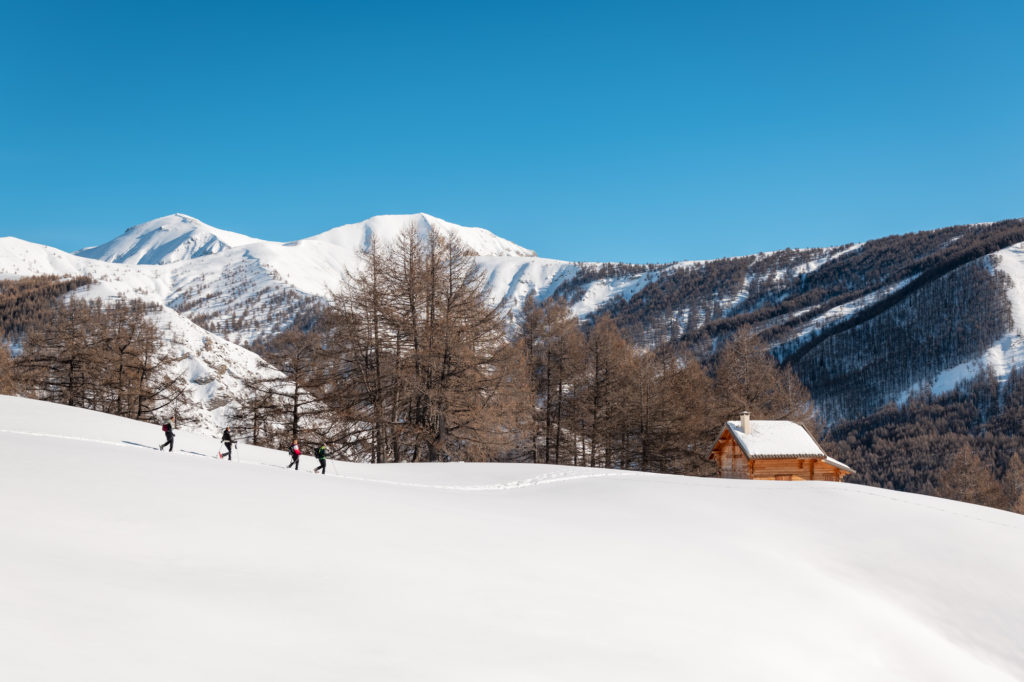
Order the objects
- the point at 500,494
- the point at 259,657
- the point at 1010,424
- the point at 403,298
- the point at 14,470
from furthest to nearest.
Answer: the point at 1010,424
the point at 403,298
the point at 500,494
the point at 14,470
the point at 259,657

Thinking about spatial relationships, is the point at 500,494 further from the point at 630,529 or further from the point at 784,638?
the point at 784,638

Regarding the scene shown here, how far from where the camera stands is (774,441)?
3061cm

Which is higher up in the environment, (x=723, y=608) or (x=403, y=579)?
(x=403, y=579)

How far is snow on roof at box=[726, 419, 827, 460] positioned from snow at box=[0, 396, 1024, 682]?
15.0 metres

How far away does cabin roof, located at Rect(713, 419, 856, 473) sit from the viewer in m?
29.9

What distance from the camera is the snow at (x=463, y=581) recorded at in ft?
17.0

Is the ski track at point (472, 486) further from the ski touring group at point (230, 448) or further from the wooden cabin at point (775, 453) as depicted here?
the wooden cabin at point (775, 453)

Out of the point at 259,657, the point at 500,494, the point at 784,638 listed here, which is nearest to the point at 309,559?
the point at 259,657

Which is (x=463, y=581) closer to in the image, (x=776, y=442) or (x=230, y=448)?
(x=230, y=448)

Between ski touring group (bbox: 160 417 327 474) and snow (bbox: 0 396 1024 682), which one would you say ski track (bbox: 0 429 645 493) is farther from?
snow (bbox: 0 396 1024 682)

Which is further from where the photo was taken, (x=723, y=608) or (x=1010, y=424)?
(x=1010, y=424)

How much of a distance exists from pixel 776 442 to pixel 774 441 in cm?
10

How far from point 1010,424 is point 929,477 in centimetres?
4728

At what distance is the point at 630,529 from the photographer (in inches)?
455
